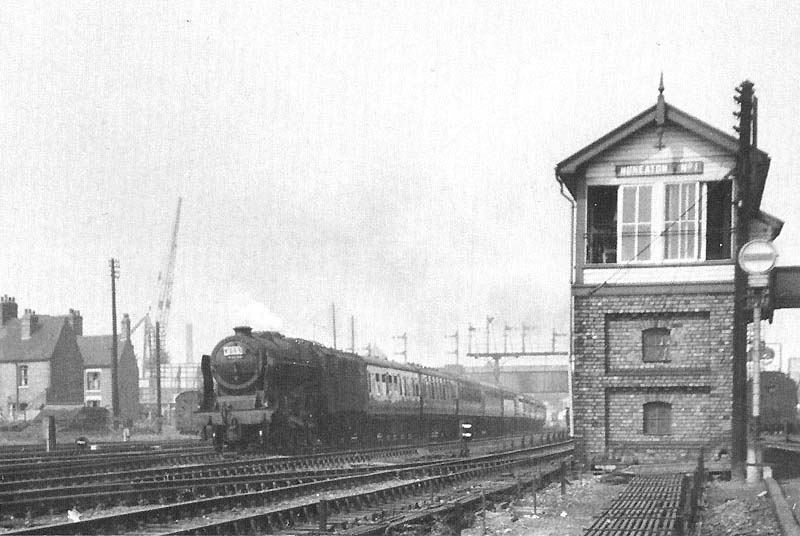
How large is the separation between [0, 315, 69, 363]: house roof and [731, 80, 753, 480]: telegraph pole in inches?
1994

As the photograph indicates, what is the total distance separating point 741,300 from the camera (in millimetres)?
18609

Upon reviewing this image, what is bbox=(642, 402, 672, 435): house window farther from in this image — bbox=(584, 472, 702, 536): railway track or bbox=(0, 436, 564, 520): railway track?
bbox=(0, 436, 564, 520): railway track

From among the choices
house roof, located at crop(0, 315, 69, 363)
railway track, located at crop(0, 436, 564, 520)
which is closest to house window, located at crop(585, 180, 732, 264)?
railway track, located at crop(0, 436, 564, 520)

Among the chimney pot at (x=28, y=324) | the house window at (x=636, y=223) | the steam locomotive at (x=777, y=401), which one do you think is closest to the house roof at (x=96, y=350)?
the chimney pot at (x=28, y=324)

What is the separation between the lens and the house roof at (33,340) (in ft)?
200

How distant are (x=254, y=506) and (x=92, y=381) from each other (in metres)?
58.3

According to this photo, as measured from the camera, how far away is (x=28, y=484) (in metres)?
15.9

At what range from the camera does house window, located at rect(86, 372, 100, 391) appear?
2692 inches

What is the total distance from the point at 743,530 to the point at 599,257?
11539mm

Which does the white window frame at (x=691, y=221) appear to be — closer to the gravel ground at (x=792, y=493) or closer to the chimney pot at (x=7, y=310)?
the gravel ground at (x=792, y=493)

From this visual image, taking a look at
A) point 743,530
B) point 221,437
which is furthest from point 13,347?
point 743,530

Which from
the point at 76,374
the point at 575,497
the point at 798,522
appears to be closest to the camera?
the point at 798,522

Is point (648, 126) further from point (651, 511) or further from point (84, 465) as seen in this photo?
point (84, 465)

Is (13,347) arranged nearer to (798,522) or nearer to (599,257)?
(599,257)
